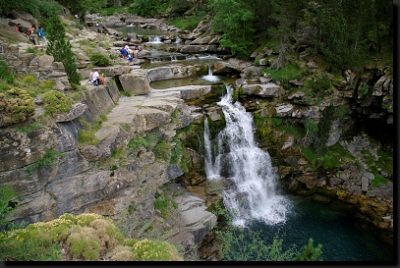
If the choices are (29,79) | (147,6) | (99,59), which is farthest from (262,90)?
(147,6)

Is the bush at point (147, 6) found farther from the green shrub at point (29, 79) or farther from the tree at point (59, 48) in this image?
the green shrub at point (29, 79)

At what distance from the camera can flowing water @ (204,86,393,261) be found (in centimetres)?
1664

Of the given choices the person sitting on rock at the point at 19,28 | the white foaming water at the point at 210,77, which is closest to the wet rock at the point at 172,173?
the white foaming water at the point at 210,77

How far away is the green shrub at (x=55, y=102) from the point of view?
11.9 metres

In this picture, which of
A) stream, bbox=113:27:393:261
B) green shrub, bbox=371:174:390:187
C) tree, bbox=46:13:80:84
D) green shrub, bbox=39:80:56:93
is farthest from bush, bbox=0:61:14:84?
green shrub, bbox=371:174:390:187

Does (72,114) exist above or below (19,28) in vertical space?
below

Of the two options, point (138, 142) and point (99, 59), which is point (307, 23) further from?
point (138, 142)

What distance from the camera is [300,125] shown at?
21891 mm

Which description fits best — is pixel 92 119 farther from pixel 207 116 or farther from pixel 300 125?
pixel 300 125

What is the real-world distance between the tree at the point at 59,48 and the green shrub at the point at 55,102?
253cm

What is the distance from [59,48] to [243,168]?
46.0 ft

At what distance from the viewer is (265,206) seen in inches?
762

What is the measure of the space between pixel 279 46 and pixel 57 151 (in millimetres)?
20417

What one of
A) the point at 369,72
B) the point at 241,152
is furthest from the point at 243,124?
the point at 369,72
